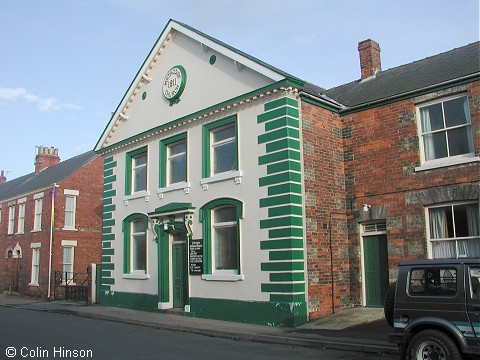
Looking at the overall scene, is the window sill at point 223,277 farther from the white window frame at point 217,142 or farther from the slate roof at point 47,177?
the slate roof at point 47,177

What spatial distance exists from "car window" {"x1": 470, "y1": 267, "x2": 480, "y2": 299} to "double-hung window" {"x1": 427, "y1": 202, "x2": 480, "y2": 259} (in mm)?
5670

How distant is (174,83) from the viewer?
59.4ft

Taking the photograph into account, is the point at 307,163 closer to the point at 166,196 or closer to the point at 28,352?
the point at 166,196

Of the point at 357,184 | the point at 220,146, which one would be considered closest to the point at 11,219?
the point at 220,146

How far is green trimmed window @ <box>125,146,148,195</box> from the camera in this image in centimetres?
1955

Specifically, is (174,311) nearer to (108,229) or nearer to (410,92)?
(108,229)

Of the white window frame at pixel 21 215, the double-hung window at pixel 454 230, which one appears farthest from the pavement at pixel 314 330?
the white window frame at pixel 21 215

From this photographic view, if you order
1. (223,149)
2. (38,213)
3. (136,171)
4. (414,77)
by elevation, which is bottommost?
(38,213)

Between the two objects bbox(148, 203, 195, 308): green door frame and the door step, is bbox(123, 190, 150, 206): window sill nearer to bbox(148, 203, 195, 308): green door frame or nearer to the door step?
bbox(148, 203, 195, 308): green door frame

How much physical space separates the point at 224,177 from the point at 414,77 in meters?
6.54

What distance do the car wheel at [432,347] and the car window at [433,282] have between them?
60 centimetres

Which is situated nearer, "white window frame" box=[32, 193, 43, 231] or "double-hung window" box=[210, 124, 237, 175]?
"double-hung window" box=[210, 124, 237, 175]

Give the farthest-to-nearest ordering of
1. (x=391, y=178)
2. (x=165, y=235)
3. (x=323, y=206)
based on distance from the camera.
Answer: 1. (x=165, y=235)
2. (x=323, y=206)
3. (x=391, y=178)

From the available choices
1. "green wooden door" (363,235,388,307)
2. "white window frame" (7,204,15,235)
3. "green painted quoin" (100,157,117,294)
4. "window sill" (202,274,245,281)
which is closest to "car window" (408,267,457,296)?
"green wooden door" (363,235,388,307)
